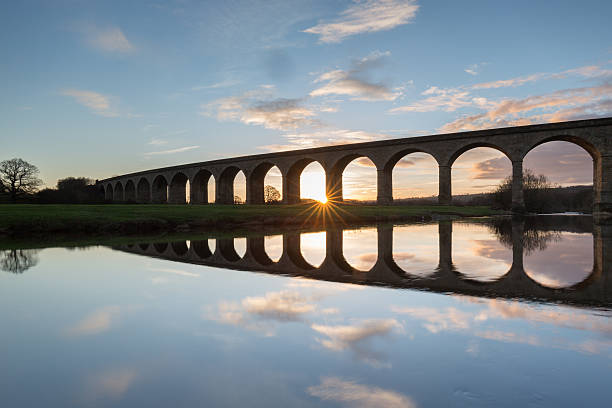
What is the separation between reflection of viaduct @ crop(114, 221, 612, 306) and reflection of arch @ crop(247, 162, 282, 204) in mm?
35895

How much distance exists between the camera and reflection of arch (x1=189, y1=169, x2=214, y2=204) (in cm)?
5355

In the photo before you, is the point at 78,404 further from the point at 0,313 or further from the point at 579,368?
the point at 579,368

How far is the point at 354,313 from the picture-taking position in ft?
11.1

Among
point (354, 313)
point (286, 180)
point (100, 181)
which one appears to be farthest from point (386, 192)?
point (100, 181)

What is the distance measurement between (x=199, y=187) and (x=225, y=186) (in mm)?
6977

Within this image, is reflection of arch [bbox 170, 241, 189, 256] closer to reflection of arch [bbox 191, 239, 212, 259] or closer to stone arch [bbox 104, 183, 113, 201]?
reflection of arch [bbox 191, 239, 212, 259]

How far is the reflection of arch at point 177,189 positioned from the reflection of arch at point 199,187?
3.95 meters

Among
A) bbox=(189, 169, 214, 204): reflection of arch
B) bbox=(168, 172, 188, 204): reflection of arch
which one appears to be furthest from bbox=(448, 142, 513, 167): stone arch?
bbox=(168, 172, 188, 204): reflection of arch

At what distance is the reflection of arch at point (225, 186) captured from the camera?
4925 cm

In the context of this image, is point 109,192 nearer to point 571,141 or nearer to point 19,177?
point 19,177

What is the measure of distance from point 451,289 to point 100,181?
9773 centimetres

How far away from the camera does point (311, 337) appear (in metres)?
2.78

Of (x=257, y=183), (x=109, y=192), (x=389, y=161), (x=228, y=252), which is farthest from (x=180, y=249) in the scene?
(x=109, y=192)

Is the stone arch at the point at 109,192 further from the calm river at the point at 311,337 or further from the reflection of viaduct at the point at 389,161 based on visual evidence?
the calm river at the point at 311,337
